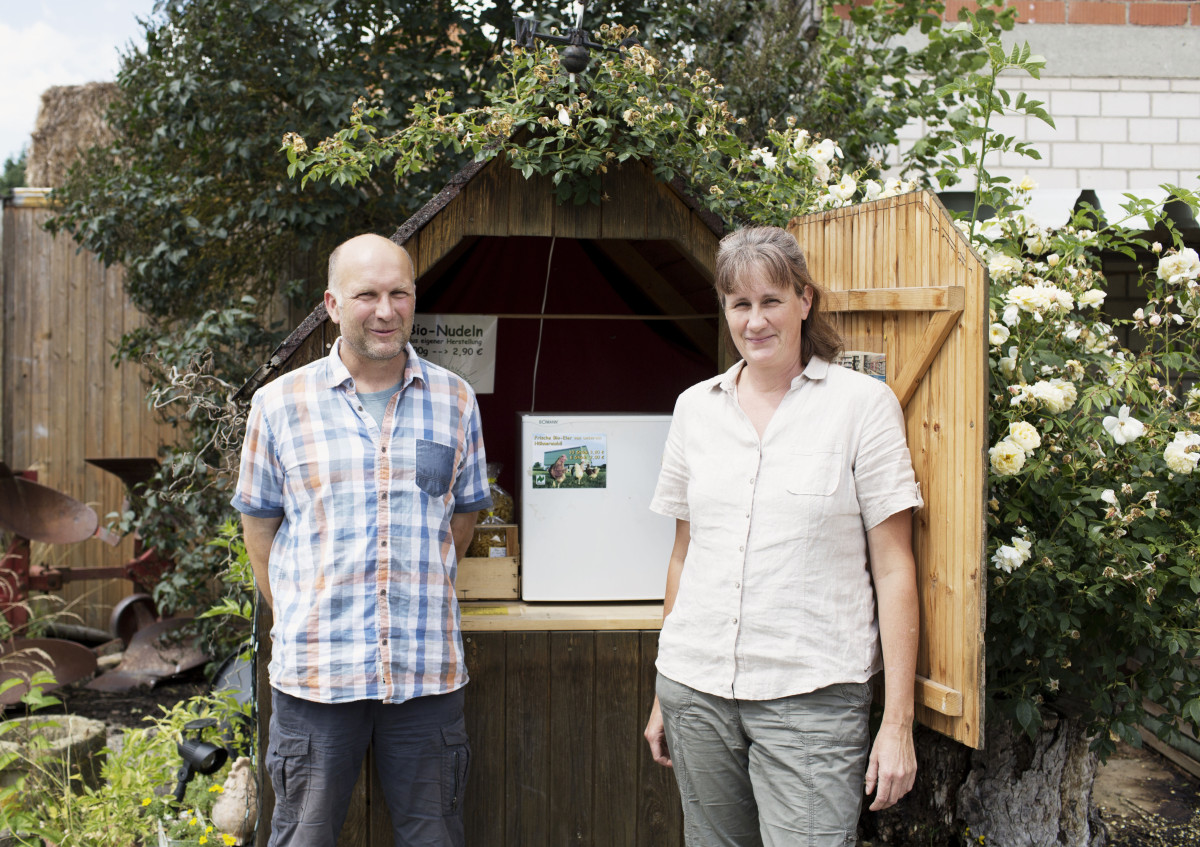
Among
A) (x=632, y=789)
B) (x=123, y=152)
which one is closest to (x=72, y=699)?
(x=123, y=152)

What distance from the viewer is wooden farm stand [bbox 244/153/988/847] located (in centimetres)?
180

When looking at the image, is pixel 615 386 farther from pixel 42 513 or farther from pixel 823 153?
pixel 42 513

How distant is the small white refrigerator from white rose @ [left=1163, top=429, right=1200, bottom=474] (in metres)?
1.26

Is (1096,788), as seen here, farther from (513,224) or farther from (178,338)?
(178,338)

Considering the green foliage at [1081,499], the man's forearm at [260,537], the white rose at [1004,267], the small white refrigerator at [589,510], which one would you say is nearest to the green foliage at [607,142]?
the white rose at [1004,267]

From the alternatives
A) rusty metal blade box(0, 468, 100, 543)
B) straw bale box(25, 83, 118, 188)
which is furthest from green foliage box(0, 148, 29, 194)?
rusty metal blade box(0, 468, 100, 543)

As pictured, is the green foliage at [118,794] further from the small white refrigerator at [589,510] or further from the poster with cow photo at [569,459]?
the poster with cow photo at [569,459]

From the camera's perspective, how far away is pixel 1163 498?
229 centimetres

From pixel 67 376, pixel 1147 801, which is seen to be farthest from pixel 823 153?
pixel 67 376

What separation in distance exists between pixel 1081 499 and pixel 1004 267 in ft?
1.96

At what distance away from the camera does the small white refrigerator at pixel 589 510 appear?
275 cm

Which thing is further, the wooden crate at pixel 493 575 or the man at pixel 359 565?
the wooden crate at pixel 493 575

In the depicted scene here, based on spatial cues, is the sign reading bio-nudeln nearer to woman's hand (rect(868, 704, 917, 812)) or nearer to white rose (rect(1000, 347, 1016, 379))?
white rose (rect(1000, 347, 1016, 379))

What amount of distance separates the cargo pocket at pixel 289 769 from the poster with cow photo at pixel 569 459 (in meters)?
0.98
